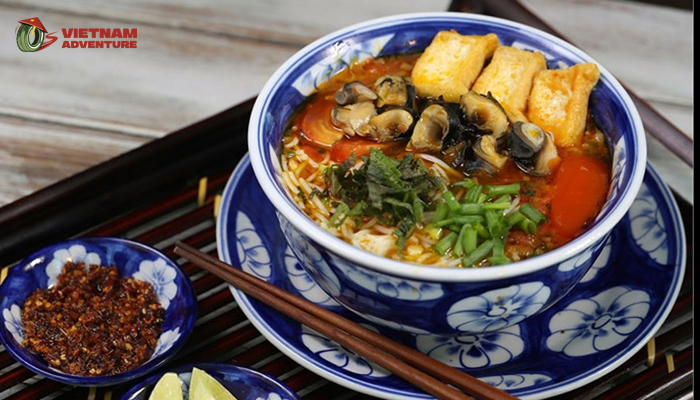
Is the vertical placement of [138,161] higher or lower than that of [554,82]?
lower

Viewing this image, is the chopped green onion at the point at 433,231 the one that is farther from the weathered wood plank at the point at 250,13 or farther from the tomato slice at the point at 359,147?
the weathered wood plank at the point at 250,13

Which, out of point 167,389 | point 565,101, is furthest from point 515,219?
point 167,389

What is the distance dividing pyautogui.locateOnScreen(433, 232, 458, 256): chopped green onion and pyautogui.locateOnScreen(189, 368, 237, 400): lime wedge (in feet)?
2.13

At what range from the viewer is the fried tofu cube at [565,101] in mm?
2449

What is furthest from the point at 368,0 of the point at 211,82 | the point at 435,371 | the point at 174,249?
the point at 435,371

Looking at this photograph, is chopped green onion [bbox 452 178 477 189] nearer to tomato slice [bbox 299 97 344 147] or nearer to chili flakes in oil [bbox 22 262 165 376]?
tomato slice [bbox 299 97 344 147]

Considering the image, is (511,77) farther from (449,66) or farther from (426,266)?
(426,266)

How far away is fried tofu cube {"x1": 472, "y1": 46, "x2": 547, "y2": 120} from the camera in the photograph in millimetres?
2516

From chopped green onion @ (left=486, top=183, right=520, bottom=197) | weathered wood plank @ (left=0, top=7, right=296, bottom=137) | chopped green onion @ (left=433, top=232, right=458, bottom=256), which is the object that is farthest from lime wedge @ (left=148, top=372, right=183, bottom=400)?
weathered wood plank @ (left=0, top=7, right=296, bottom=137)

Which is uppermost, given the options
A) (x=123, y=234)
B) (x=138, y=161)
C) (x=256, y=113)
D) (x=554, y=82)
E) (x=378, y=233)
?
(x=554, y=82)

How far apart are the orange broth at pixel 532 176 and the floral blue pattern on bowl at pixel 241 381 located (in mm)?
665

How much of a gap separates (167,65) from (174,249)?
4.83ft

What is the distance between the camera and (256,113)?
232 centimetres

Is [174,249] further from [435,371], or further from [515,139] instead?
[515,139]
